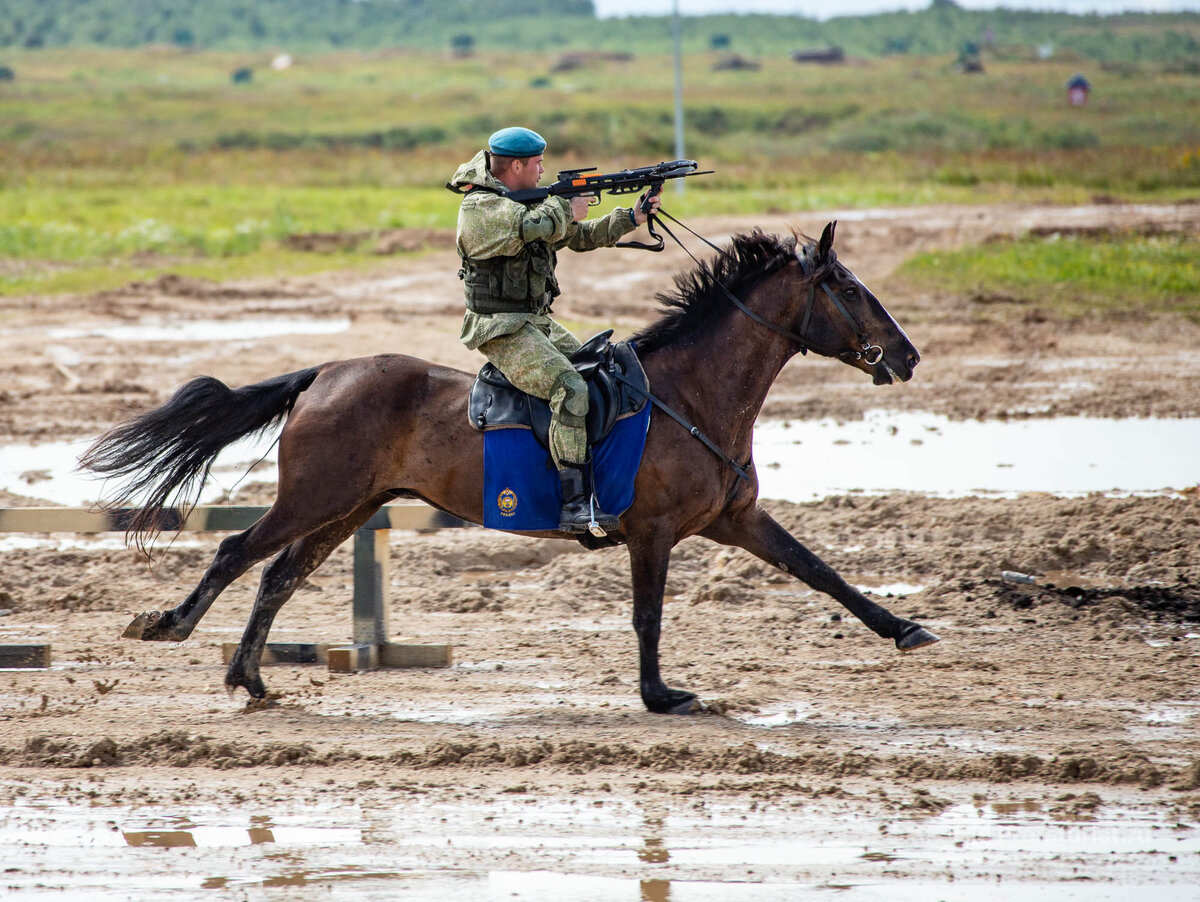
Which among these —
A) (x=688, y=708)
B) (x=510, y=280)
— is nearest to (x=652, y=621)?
(x=688, y=708)

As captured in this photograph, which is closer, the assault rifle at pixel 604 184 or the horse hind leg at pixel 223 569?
the assault rifle at pixel 604 184

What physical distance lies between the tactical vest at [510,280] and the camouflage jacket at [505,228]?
0.12 feet

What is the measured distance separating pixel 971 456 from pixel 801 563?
5.36 meters

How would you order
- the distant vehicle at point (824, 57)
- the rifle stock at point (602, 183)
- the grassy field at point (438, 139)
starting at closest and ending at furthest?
the rifle stock at point (602, 183) → the grassy field at point (438, 139) → the distant vehicle at point (824, 57)

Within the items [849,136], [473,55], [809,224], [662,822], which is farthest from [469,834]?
[473,55]

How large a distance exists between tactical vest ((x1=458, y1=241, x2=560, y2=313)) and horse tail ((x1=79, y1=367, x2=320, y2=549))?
3.39ft

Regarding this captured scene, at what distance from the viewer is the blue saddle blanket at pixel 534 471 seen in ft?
19.5

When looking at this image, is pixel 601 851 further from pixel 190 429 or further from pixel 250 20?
pixel 250 20

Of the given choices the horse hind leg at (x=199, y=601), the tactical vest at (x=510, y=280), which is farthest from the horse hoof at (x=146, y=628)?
the tactical vest at (x=510, y=280)

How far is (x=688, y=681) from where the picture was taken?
6477 mm

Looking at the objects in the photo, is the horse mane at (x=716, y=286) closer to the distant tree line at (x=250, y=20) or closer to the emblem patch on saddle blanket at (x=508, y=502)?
the emblem patch on saddle blanket at (x=508, y=502)

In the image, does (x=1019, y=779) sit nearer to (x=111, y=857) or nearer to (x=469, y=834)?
(x=469, y=834)

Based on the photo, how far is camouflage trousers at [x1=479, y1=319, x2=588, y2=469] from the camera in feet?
19.1

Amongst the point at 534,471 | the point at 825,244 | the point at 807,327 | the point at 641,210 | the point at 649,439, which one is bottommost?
the point at 534,471
